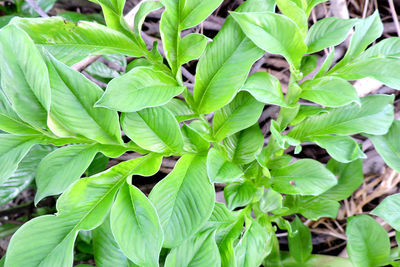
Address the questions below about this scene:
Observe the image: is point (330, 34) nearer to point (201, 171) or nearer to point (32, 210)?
point (201, 171)

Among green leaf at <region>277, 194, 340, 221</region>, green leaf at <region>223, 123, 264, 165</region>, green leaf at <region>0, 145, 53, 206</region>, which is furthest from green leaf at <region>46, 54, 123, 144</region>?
green leaf at <region>277, 194, 340, 221</region>

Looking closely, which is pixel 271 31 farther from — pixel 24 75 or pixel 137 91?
pixel 24 75

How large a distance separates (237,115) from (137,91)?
0.17 metres

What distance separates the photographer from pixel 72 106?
0.40m

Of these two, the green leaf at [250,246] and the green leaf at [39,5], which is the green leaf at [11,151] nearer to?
the green leaf at [250,246]

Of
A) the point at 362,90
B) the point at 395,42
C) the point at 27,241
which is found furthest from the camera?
the point at 362,90

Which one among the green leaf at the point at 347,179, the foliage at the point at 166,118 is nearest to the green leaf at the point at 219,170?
the foliage at the point at 166,118

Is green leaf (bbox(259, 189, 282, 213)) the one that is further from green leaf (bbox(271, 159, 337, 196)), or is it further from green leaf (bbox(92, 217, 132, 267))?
green leaf (bbox(92, 217, 132, 267))

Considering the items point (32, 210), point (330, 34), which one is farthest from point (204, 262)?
point (32, 210)

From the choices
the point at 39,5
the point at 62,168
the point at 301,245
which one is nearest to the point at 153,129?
the point at 62,168

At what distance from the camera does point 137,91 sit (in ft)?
1.33

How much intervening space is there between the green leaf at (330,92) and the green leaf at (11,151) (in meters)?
0.39

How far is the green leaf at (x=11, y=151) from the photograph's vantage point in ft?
1.33

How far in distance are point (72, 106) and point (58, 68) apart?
0.05 meters
